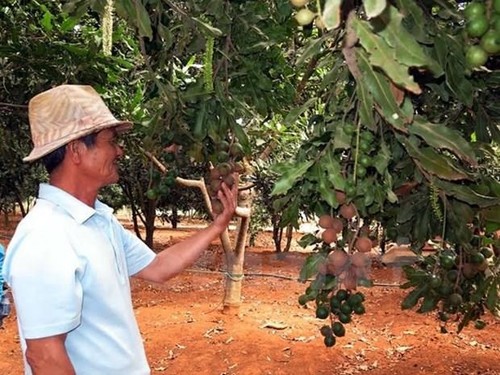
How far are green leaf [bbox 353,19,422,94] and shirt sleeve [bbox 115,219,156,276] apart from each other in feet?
3.95

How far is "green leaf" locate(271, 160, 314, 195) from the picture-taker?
1.76 meters

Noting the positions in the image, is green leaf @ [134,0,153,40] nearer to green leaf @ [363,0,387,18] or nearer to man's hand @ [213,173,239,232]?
man's hand @ [213,173,239,232]

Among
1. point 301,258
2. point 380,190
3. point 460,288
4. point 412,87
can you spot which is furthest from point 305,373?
point 301,258

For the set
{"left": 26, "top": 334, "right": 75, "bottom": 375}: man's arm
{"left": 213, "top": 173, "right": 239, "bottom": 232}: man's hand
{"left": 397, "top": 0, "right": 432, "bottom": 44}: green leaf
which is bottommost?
{"left": 26, "top": 334, "right": 75, "bottom": 375}: man's arm

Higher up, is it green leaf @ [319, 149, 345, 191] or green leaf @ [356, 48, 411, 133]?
green leaf @ [356, 48, 411, 133]

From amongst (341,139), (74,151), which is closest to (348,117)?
(341,139)

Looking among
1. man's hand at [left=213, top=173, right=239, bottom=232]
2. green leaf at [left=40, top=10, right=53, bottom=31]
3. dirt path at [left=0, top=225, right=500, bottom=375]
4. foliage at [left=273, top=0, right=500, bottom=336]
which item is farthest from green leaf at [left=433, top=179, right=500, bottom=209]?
dirt path at [left=0, top=225, right=500, bottom=375]

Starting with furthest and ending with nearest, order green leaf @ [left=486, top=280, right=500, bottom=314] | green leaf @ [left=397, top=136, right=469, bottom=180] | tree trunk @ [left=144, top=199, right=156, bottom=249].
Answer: tree trunk @ [left=144, top=199, right=156, bottom=249] → green leaf @ [left=486, top=280, right=500, bottom=314] → green leaf @ [left=397, top=136, right=469, bottom=180]

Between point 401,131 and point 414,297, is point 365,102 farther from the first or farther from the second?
point 414,297

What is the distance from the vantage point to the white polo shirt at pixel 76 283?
1513 millimetres

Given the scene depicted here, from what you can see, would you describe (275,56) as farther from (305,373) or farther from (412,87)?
(305,373)

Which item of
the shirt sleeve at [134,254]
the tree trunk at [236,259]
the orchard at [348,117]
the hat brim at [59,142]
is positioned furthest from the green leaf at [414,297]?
the tree trunk at [236,259]

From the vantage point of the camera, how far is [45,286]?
1.51 metres

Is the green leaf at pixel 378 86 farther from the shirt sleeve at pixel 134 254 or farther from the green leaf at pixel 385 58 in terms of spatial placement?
the shirt sleeve at pixel 134 254
